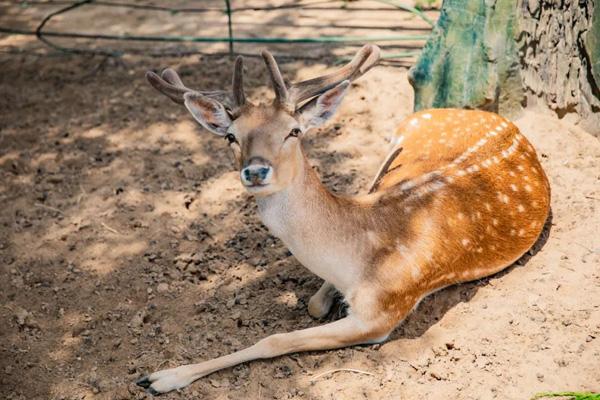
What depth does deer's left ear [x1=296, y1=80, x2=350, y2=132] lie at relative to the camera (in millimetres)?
3908

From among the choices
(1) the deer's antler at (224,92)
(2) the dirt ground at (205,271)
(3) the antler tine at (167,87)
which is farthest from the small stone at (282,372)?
(3) the antler tine at (167,87)

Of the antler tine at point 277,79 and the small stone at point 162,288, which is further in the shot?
the small stone at point 162,288

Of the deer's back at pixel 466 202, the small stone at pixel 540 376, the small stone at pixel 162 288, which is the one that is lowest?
the small stone at pixel 162 288

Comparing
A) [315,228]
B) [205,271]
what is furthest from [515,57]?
[205,271]

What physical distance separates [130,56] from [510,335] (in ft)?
15.8

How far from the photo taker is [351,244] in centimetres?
391

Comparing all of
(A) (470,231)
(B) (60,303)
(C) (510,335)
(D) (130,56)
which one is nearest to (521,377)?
(C) (510,335)

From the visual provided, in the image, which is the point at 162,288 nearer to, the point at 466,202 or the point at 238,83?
the point at 238,83

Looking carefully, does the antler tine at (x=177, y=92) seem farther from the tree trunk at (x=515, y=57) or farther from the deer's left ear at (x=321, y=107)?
the tree trunk at (x=515, y=57)

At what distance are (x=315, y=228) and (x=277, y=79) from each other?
78 cm

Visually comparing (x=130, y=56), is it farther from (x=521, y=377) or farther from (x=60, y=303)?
(x=521, y=377)

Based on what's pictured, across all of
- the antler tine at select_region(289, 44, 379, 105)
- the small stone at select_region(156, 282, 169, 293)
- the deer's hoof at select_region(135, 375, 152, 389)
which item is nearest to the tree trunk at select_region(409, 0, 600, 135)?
the antler tine at select_region(289, 44, 379, 105)

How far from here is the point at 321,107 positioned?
396 centimetres

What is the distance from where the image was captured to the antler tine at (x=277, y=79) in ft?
12.4
